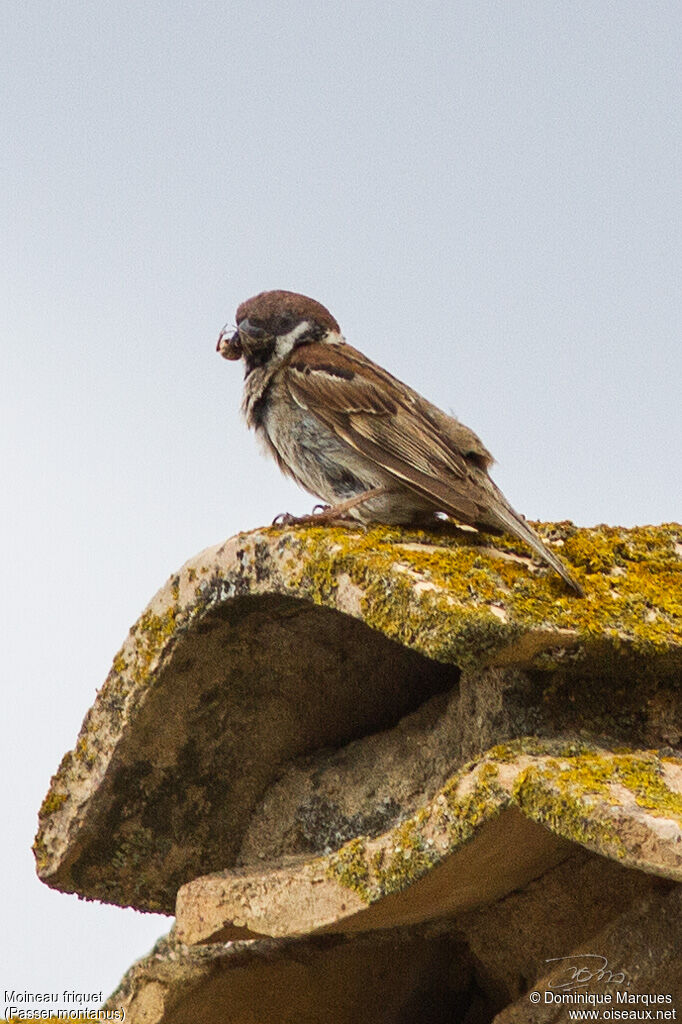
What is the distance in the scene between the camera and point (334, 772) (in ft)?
14.3

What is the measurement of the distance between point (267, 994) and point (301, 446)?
6.00 ft

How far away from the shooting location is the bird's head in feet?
16.8

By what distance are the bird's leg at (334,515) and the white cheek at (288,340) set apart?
88 cm

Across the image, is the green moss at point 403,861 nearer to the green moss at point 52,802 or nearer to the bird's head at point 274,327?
the green moss at point 52,802

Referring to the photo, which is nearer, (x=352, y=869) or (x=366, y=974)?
(x=352, y=869)

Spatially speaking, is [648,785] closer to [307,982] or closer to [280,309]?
[307,982]

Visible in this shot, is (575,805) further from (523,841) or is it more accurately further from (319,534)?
(319,534)

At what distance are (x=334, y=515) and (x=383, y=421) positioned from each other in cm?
49

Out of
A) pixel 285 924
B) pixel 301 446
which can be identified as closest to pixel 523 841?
pixel 285 924

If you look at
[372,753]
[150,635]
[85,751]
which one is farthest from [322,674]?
[85,751]

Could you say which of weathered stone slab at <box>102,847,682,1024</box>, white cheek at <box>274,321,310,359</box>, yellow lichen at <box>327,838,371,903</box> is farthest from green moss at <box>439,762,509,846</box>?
white cheek at <box>274,321,310,359</box>

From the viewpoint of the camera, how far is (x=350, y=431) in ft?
15.1

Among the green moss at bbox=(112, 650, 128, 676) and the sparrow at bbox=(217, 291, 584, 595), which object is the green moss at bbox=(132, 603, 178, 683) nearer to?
the green moss at bbox=(112, 650, 128, 676)

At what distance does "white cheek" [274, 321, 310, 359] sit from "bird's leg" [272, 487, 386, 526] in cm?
88
